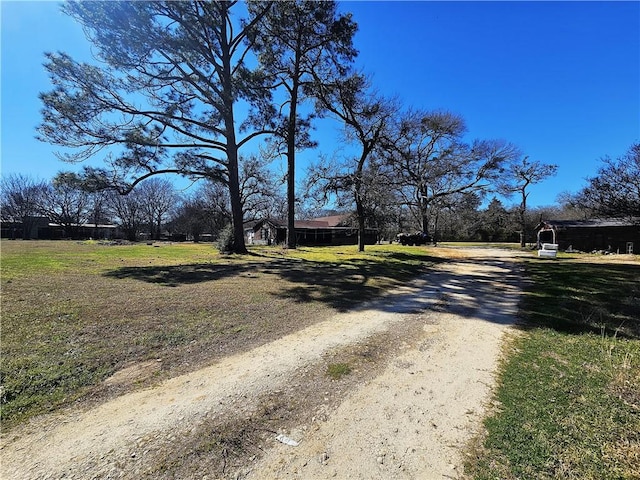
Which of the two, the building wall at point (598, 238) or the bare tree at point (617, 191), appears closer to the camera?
the bare tree at point (617, 191)

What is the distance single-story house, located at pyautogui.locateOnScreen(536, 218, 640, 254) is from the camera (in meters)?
25.4

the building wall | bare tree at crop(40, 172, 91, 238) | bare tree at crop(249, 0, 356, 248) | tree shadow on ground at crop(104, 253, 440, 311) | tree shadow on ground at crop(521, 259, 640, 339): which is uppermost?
bare tree at crop(249, 0, 356, 248)

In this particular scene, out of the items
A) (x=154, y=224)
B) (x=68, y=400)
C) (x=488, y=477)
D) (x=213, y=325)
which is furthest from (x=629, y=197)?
(x=154, y=224)

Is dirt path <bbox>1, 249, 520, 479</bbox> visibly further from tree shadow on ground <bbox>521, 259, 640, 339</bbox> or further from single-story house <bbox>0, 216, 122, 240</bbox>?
single-story house <bbox>0, 216, 122, 240</bbox>

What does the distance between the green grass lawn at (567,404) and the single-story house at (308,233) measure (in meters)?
32.0

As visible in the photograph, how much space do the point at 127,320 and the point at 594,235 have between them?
35.9 m

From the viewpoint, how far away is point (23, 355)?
3.92 m

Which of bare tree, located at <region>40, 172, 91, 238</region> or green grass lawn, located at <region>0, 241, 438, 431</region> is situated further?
bare tree, located at <region>40, 172, 91, 238</region>

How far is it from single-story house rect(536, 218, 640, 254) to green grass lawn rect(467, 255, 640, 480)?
27.0m

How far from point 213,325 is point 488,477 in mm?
4604

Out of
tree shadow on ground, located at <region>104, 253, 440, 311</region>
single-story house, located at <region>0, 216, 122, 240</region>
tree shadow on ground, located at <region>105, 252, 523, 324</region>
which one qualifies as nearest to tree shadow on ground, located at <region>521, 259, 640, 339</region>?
tree shadow on ground, located at <region>105, 252, 523, 324</region>

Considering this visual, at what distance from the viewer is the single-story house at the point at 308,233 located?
1577 inches

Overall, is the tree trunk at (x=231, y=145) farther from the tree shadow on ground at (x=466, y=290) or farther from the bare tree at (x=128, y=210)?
the bare tree at (x=128, y=210)

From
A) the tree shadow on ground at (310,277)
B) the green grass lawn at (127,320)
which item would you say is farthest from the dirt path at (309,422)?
the tree shadow on ground at (310,277)
